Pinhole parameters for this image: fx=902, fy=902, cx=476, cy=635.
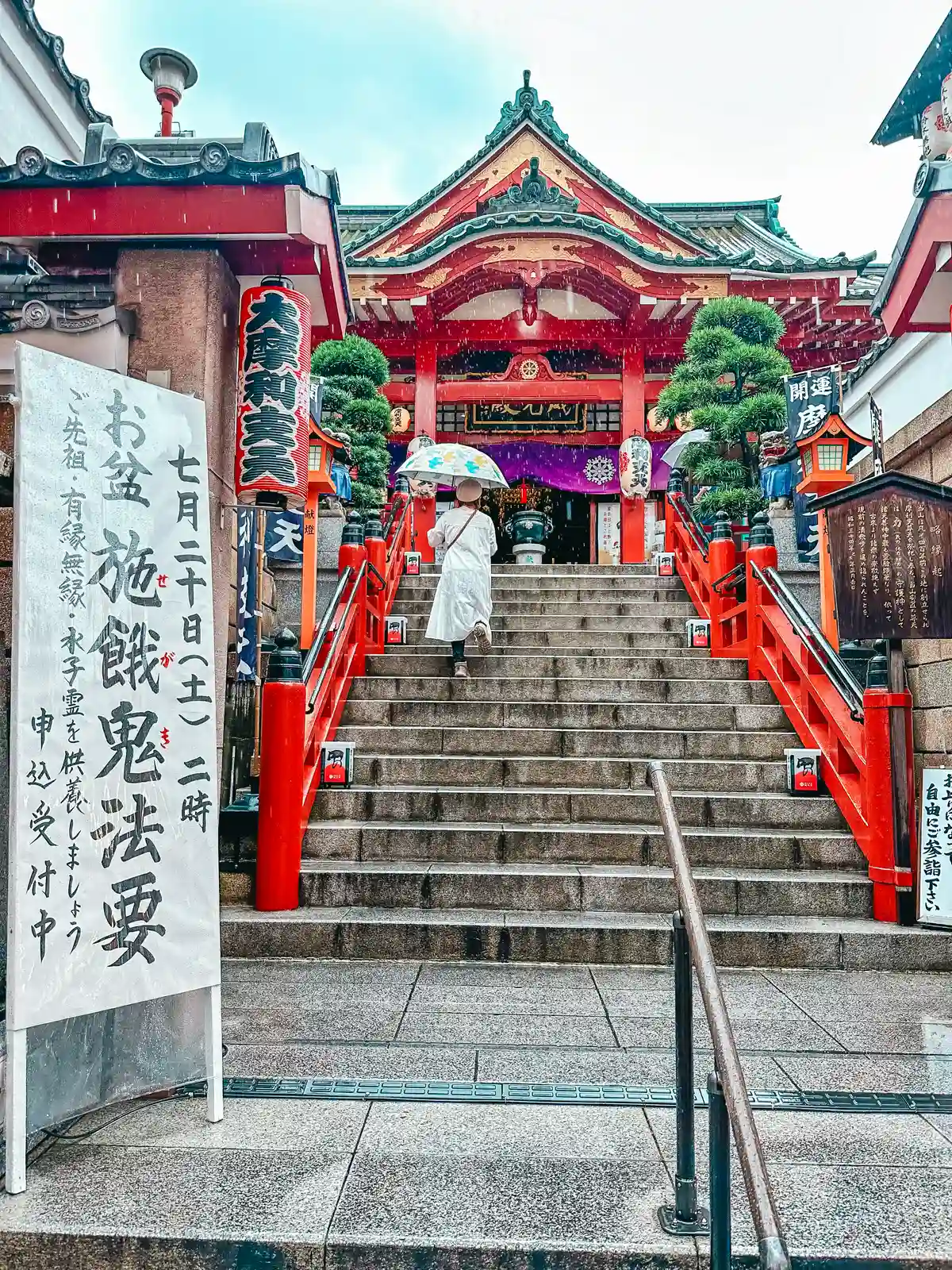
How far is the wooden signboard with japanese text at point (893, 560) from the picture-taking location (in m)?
5.35

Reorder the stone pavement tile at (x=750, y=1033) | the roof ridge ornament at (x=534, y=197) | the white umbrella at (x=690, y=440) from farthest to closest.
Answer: the roof ridge ornament at (x=534, y=197), the white umbrella at (x=690, y=440), the stone pavement tile at (x=750, y=1033)

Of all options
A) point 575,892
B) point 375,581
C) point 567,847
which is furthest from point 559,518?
point 575,892

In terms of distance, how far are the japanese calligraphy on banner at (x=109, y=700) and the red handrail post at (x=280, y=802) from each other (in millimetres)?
2331

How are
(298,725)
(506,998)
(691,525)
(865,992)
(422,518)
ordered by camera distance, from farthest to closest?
(422,518)
(691,525)
(298,725)
(865,992)
(506,998)

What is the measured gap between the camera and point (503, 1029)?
4055 millimetres

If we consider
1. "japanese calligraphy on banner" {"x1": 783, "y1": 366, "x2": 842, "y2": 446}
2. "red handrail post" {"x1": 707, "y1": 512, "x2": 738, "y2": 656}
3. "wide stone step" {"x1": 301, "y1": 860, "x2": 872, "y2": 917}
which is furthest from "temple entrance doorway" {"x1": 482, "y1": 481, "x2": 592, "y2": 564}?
Result: "wide stone step" {"x1": 301, "y1": 860, "x2": 872, "y2": 917}

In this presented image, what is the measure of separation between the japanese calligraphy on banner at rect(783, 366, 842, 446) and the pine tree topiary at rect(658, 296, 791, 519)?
1329 mm

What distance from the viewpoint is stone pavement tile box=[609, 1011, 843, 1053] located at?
3877 mm

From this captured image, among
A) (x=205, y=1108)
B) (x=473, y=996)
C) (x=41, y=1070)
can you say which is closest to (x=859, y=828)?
(x=473, y=996)

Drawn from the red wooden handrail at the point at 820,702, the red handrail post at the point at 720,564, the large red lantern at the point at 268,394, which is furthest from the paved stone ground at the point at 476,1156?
the red handrail post at the point at 720,564

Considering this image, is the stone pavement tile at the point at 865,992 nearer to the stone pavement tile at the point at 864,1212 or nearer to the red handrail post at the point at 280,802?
the stone pavement tile at the point at 864,1212

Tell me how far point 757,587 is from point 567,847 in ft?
11.6

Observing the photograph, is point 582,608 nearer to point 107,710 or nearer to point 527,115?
point 107,710

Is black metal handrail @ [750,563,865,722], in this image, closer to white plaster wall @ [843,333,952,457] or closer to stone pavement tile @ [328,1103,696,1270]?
white plaster wall @ [843,333,952,457]
